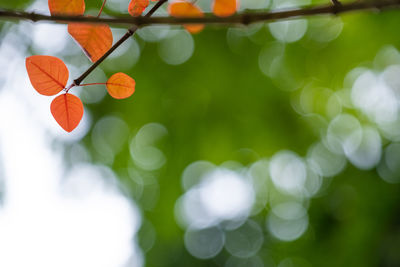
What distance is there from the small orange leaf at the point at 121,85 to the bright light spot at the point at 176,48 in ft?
4.42

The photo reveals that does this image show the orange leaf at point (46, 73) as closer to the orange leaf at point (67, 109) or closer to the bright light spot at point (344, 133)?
the orange leaf at point (67, 109)

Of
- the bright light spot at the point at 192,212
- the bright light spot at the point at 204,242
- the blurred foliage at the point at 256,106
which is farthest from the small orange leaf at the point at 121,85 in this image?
the bright light spot at the point at 204,242

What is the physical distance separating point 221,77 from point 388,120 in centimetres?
90

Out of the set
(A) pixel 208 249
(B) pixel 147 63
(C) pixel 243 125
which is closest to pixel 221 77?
(C) pixel 243 125

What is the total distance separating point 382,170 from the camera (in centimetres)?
173

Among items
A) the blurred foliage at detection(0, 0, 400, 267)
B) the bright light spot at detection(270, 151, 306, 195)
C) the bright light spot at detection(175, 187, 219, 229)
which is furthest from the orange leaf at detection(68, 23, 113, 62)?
the bright light spot at detection(175, 187, 219, 229)

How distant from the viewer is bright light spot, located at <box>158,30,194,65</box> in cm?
158

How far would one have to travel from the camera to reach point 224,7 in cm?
22

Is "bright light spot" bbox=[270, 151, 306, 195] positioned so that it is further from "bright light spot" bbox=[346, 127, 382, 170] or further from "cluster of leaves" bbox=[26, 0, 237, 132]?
"cluster of leaves" bbox=[26, 0, 237, 132]

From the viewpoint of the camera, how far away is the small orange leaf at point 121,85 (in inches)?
10.1

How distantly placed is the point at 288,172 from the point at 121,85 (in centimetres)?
170

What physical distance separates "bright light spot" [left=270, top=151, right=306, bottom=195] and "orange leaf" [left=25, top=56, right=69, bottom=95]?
157 cm

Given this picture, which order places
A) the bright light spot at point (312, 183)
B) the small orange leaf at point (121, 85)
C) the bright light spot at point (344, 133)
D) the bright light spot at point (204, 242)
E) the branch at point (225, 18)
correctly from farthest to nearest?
the bright light spot at point (204, 242) < the bright light spot at point (312, 183) < the bright light spot at point (344, 133) < the small orange leaf at point (121, 85) < the branch at point (225, 18)

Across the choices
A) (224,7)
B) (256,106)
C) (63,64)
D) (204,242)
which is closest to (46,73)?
(63,64)
